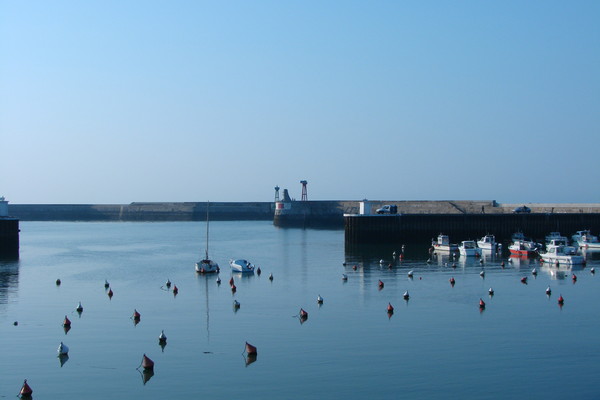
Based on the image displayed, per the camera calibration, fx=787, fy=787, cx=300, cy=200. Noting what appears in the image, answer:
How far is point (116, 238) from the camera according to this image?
463ft

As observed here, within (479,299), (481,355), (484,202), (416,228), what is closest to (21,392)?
(481,355)

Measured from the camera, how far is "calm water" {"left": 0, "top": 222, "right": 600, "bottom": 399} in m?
33.1

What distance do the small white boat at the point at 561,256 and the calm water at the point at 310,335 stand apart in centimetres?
428

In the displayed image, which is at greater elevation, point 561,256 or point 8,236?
point 8,236

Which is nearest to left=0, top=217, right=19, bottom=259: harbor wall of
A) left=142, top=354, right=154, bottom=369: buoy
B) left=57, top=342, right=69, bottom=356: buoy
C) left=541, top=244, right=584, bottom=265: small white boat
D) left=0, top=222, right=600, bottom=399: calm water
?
left=0, top=222, right=600, bottom=399: calm water

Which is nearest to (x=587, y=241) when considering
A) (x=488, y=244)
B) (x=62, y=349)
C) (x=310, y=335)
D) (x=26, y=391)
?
(x=488, y=244)

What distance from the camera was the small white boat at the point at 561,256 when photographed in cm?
7738

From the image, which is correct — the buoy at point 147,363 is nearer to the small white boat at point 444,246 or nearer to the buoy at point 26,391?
the buoy at point 26,391

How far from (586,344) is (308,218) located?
155 metres

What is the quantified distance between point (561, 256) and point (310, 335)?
43878 millimetres

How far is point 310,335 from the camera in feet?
140

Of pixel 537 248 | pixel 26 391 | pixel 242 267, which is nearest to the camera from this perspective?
pixel 26 391

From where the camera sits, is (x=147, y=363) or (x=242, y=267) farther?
(x=242, y=267)

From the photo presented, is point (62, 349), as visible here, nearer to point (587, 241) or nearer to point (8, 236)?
point (8, 236)
